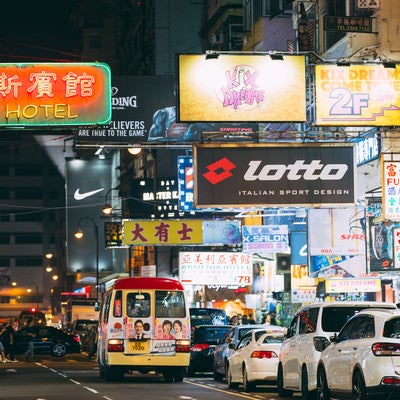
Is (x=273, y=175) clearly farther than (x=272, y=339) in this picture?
Yes

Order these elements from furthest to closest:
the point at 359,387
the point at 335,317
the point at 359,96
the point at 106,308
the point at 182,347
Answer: the point at 106,308
the point at 182,347
the point at 359,96
the point at 335,317
the point at 359,387

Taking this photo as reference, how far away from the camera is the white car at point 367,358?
17.6 metres

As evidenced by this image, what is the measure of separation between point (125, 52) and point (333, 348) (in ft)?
317

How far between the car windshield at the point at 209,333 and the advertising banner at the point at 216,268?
1892 centimetres

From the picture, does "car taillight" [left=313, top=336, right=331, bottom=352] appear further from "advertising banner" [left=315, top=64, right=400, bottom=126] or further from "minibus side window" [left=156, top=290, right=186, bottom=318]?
"minibus side window" [left=156, top=290, right=186, bottom=318]

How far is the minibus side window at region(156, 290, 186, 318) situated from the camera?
3238 cm

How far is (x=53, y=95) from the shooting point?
96.7 ft

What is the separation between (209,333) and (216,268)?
19588 millimetres

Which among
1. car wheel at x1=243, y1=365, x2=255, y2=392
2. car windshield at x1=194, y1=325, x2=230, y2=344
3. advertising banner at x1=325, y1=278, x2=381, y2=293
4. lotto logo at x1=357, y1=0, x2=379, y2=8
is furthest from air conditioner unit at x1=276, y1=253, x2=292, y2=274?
car wheel at x1=243, y1=365, x2=255, y2=392

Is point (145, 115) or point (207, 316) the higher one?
point (145, 115)

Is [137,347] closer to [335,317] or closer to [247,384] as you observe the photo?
[247,384]

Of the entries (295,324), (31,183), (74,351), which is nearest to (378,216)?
(295,324)

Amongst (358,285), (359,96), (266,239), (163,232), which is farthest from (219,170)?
(163,232)

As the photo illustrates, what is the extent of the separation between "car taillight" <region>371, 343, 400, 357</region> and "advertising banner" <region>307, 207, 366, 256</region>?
63.7 ft
